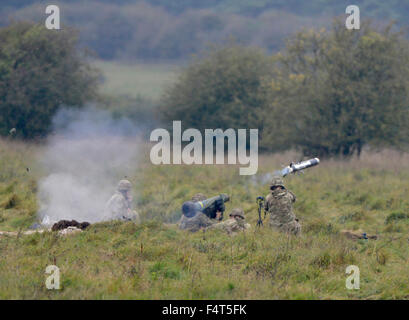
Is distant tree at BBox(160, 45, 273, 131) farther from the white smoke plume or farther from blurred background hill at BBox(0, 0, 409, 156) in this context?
the white smoke plume

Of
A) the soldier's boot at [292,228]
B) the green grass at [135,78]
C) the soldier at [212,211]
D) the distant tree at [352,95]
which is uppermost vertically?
the green grass at [135,78]

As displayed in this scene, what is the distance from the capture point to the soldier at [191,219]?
10.7 metres

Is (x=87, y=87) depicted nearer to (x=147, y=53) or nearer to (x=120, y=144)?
(x=120, y=144)

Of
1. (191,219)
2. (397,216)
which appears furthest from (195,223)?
(397,216)

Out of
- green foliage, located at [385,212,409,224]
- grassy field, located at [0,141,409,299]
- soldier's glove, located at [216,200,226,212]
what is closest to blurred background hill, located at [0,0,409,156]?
grassy field, located at [0,141,409,299]

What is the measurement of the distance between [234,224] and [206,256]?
1.90 m

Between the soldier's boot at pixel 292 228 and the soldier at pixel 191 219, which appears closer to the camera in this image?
the soldier's boot at pixel 292 228

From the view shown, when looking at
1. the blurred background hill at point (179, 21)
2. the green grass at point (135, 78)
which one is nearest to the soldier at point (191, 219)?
the green grass at point (135, 78)

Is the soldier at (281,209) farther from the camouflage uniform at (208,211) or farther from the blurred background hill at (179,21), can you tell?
the blurred background hill at (179,21)

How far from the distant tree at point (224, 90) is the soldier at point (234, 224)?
18691 millimetres

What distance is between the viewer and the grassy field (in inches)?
277

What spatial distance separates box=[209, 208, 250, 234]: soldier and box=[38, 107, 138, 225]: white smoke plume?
245 cm

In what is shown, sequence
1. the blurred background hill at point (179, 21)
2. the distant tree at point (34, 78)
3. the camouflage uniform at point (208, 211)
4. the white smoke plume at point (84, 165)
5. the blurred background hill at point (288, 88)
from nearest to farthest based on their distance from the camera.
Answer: the camouflage uniform at point (208, 211) < the white smoke plume at point (84, 165) < the blurred background hill at point (288, 88) < the distant tree at point (34, 78) < the blurred background hill at point (179, 21)

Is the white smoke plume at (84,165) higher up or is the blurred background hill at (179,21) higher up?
the blurred background hill at (179,21)
